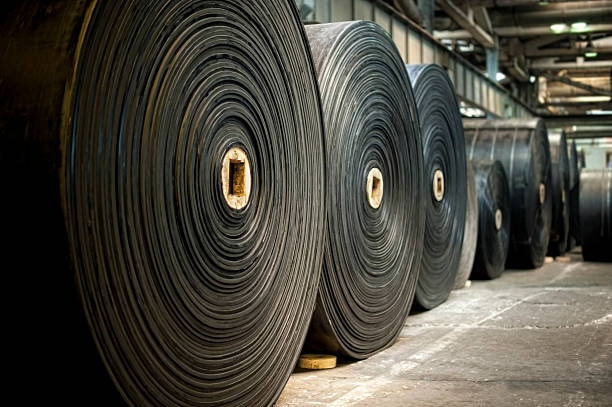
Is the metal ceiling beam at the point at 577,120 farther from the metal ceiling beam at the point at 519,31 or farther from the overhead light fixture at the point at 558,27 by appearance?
the overhead light fixture at the point at 558,27

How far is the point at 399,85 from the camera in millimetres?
4414

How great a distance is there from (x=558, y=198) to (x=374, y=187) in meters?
6.46

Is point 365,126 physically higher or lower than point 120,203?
higher

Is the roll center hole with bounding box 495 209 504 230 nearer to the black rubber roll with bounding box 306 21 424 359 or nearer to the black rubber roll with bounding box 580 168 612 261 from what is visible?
the black rubber roll with bounding box 580 168 612 261

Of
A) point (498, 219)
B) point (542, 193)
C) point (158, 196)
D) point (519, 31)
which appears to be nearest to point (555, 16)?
point (519, 31)

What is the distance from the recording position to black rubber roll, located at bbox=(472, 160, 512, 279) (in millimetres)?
7047

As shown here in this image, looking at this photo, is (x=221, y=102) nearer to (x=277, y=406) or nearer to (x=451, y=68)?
(x=277, y=406)

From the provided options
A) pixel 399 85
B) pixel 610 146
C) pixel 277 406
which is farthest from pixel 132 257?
pixel 610 146

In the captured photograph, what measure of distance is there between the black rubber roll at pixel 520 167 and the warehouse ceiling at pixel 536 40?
4.01 metres

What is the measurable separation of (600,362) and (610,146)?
88.1ft

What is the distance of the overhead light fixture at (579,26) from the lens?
44.9 ft

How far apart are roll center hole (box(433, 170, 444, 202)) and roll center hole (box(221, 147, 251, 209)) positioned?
9.20 feet

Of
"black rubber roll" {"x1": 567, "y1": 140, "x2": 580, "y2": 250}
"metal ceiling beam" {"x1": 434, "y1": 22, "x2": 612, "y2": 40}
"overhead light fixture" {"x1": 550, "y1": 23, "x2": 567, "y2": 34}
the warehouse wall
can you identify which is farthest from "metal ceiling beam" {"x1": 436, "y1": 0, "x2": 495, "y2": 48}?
the warehouse wall

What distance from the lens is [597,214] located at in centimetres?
889
